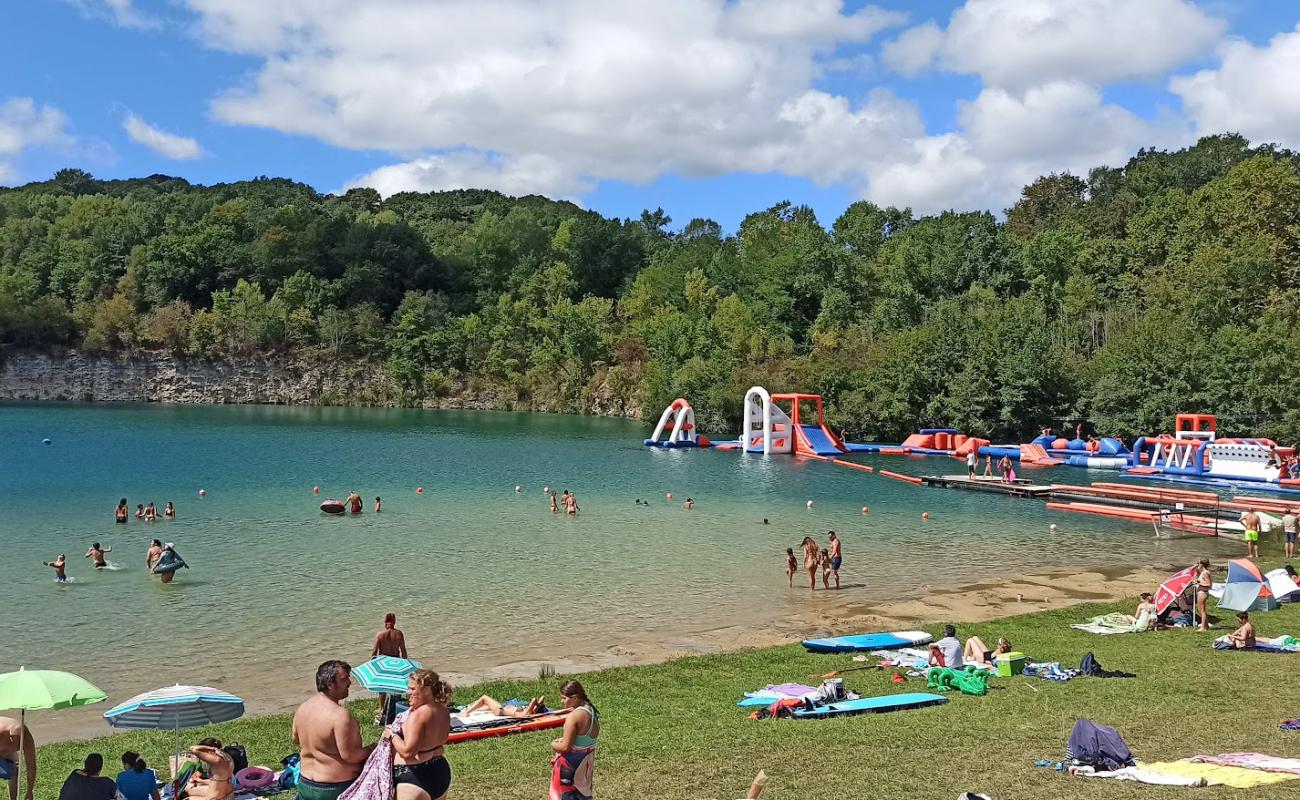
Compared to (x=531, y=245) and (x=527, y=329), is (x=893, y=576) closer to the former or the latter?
(x=527, y=329)

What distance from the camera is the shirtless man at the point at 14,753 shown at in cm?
980

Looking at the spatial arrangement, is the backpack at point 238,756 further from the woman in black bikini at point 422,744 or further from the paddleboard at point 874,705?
the paddleboard at point 874,705

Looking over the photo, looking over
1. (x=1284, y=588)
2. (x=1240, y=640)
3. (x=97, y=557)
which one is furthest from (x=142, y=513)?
(x=1284, y=588)

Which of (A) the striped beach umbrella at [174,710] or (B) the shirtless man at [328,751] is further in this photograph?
(A) the striped beach umbrella at [174,710]

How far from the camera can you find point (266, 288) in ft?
375

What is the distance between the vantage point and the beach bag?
10406mm

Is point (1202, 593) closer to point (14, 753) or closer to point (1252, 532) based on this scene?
point (1252, 532)

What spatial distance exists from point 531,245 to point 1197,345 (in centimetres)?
8261

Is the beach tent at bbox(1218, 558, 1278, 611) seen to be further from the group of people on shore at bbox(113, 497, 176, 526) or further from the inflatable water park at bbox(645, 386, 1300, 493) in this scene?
the group of people on shore at bbox(113, 497, 176, 526)

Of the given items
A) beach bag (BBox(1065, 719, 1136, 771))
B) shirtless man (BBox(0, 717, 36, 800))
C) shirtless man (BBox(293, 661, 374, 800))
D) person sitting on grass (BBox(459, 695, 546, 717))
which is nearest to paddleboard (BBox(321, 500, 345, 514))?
person sitting on grass (BBox(459, 695, 546, 717))

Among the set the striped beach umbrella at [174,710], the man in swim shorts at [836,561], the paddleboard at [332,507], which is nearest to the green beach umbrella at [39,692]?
the striped beach umbrella at [174,710]

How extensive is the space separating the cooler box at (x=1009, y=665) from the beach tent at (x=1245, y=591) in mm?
6811

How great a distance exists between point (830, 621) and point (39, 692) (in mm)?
14650

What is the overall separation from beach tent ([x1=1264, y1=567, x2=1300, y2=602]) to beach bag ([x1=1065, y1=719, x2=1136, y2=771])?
13.0 meters
